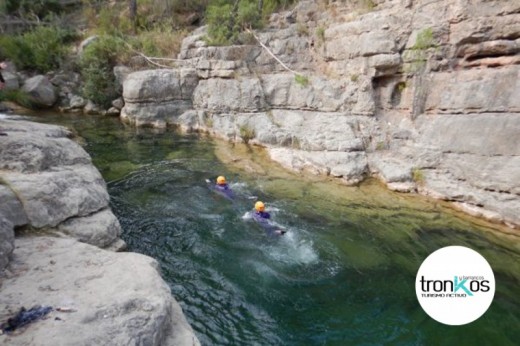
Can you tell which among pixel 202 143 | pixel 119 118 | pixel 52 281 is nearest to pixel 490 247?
pixel 52 281

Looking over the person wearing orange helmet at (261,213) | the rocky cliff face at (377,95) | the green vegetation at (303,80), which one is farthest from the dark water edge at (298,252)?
the green vegetation at (303,80)

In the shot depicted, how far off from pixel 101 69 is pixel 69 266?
14828 millimetres

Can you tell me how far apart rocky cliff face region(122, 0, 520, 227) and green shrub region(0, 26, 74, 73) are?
650 centimetres

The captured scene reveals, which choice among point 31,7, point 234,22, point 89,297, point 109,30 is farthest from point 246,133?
point 31,7

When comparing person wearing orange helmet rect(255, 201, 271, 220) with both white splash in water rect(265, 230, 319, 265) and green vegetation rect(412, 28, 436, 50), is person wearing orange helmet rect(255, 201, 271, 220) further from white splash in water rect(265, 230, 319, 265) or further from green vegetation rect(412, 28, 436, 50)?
green vegetation rect(412, 28, 436, 50)

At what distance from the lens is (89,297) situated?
355 cm

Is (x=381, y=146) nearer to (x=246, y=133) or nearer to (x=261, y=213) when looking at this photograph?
(x=246, y=133)

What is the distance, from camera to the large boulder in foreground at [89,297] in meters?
3.05

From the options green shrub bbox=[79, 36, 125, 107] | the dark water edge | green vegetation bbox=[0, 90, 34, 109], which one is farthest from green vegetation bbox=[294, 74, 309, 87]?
green vegetation bbox=[0, 90, 34, 109]

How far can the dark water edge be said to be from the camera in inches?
205

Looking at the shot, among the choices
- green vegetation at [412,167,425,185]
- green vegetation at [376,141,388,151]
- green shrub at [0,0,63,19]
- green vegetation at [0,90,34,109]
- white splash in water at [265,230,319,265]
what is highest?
green shrub at [0,0,63,19]

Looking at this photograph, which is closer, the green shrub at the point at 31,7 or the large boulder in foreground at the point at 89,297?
the large boulder in foreground at the point at 89,297

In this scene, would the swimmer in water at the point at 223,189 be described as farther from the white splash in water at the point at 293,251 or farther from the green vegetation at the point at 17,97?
the green vegetation at the point at 17,97

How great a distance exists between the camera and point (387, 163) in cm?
1030
